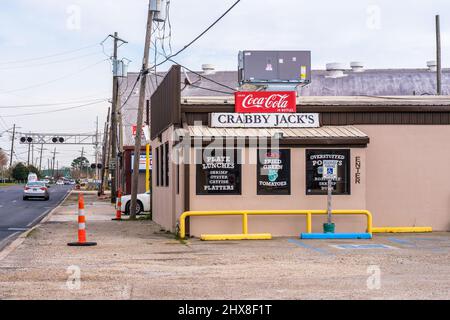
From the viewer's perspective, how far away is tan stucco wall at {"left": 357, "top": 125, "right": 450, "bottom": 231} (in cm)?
2131

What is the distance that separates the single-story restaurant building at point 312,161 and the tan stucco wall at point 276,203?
0.08ft

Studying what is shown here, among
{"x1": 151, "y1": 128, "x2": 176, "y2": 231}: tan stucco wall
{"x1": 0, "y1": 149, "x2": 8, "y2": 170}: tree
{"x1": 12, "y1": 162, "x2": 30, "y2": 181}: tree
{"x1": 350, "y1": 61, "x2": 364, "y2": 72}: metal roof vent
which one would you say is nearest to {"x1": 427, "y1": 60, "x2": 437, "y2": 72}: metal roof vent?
{"x1": 350, "y1": 61, "x2": 364, "y2": 72}: metal roof vent

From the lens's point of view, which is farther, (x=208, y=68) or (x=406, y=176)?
(x=208, y=68)

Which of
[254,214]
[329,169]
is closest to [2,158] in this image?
[254,214]

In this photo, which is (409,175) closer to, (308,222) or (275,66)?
(308,222)

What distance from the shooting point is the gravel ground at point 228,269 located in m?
10.6

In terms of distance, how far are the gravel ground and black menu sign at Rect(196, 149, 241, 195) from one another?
178 cm

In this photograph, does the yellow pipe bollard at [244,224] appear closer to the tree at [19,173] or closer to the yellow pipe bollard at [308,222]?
the yellow pipe bollard at [308,222]

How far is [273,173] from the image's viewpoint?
792 inches

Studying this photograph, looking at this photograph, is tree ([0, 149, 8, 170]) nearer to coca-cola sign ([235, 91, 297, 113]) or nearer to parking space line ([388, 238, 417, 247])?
coca-cola sign ([235, 91, 297, 113])

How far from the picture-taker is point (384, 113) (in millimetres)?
21328

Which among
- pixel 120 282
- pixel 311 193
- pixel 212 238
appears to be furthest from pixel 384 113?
pixel 120 282

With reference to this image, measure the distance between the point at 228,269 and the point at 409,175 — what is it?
9.69 meters
